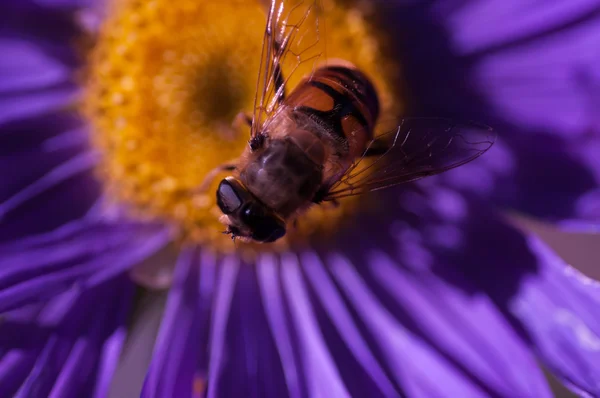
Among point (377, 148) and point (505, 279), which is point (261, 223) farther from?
point (505, 279)

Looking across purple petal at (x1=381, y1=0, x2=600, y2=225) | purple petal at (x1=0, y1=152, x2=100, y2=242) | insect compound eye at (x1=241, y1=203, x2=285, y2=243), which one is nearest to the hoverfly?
insect compound eye at (x1=241, y1=203, x2=285, y2=243)

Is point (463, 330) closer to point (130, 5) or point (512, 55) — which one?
point (512, 55)

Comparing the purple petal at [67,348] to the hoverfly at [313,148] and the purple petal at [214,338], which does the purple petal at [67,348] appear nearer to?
the purple petal at [214,338]

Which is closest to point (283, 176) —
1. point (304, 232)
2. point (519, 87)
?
point (304, 232)

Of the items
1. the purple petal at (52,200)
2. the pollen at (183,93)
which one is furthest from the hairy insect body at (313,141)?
the purple petal at (52,200)

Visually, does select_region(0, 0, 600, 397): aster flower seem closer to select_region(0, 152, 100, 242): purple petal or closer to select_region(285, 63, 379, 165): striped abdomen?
select_region(0, 152, 100, 242): purple petal

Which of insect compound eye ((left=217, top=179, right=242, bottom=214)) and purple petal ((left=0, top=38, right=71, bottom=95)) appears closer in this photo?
insect compound eye ((left=217, top=179, right=242, bottom=214))
